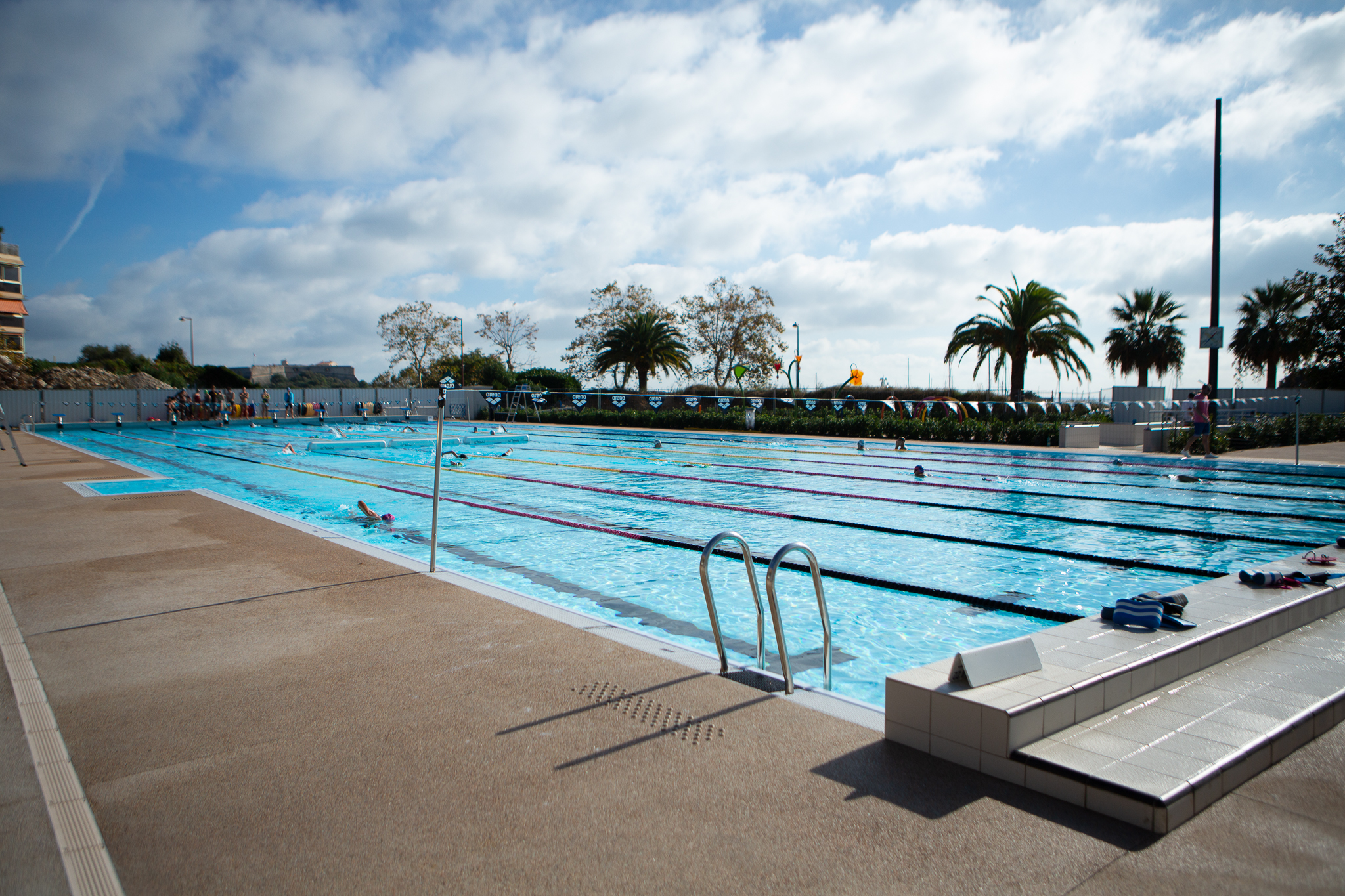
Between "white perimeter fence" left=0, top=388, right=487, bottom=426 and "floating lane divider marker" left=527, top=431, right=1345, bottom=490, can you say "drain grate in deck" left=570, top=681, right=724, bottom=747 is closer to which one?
"floating lane divider marker" left=527, top=431, right=1345, bottom=490

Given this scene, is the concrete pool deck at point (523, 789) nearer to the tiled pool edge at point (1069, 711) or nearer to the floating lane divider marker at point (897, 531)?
the tiled pool edge at point (1069, 711)

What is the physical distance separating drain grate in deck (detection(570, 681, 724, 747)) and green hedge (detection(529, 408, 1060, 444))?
20.4 m

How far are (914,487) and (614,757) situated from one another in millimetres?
11592

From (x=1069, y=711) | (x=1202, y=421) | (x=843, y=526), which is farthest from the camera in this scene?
(x=1202, y=421)

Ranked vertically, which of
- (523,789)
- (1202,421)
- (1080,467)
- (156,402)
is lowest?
(523,789)

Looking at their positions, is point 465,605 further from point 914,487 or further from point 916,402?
point 916,402

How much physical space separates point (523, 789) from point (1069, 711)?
2133mm

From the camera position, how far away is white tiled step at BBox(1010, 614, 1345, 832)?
2520 millimetres

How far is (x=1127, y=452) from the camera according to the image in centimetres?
1864

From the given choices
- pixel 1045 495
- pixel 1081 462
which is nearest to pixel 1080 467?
pixel 1081 462

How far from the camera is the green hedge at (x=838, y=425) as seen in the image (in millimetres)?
21906

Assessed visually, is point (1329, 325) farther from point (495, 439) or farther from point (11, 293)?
point (11, 293)

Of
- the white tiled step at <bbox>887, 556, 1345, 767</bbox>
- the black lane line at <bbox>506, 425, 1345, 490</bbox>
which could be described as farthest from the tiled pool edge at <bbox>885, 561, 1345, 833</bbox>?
the black lane line at <bbox>506, 425, 1345, 490</bbox>

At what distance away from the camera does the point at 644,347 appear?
4275 cm
